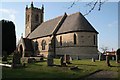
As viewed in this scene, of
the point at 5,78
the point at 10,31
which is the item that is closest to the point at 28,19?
the point at 10,31

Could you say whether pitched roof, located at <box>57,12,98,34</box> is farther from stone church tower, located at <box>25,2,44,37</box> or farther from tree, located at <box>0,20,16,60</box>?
stone church tower, located at <box>25,2,44,37</box>

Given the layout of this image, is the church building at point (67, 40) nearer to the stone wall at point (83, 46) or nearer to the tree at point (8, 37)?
the stone wall at point (83, 46)

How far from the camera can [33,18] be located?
194 ft

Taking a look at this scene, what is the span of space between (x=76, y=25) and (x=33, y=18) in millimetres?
21905

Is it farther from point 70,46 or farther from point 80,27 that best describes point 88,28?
point 70,46

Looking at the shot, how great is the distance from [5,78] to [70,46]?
27149 millimetres

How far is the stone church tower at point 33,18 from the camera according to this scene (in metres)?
58.7

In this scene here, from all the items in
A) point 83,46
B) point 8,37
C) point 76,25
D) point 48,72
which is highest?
point 76,25

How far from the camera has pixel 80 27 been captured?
128 feet

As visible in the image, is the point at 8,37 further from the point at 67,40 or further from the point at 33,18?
the point at 67,40

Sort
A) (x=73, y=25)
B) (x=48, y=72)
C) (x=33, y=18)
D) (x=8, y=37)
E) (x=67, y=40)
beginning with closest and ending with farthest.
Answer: (x=48, y=72)
(x=67, y=40)
(x=73, y=25)
(x=8, y=37)
(x=33, y=18)

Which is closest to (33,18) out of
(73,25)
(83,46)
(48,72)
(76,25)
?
(73,25)

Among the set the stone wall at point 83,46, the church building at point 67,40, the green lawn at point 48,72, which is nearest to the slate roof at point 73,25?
the church building at point 67,40

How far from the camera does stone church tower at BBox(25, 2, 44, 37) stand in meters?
58.7
